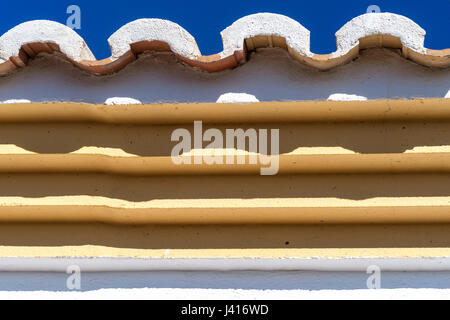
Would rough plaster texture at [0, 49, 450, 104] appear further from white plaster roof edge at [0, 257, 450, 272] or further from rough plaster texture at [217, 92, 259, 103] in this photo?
white plaster roof edge at [0, 257, 450, 272]

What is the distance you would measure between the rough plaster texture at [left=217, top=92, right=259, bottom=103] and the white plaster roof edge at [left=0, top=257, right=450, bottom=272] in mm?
568

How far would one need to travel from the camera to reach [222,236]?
2145 mm

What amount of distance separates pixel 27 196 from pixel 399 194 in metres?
1.36

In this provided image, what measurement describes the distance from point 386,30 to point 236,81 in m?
0.56

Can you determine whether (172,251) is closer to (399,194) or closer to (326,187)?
(326,187)

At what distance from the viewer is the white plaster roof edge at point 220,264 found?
6.73ft

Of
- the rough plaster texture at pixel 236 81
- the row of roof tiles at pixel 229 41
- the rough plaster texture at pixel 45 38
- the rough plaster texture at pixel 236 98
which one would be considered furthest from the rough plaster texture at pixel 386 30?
the rough plaster texture at pixel 45 38

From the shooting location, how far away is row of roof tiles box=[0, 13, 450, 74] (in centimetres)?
204

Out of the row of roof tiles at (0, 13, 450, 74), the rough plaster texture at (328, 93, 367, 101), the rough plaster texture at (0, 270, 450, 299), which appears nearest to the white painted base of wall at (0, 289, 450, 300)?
the rough plaster texture at (0, 270, 450, 299)

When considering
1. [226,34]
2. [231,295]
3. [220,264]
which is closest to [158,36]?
[226,34]

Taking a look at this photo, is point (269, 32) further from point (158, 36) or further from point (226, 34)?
point (158, 36)

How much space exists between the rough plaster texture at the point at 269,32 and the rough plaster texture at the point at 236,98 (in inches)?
5.9

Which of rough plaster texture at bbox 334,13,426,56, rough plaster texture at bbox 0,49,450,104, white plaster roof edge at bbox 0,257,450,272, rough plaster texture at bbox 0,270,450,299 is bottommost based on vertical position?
rough plaster texture at bbox 0,270,450,299

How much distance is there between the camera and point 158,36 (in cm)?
213
